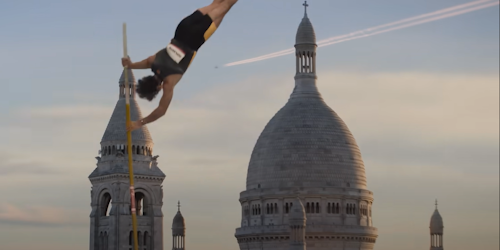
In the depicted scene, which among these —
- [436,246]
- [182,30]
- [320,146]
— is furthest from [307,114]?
[182,30]

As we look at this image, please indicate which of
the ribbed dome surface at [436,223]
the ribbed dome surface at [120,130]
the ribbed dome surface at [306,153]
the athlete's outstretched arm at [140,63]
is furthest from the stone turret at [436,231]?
the athlete's outstretched arm at [140,63]

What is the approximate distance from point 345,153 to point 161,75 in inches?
5315

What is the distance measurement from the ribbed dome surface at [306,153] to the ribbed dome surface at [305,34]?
25.8ft

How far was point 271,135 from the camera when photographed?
505ft

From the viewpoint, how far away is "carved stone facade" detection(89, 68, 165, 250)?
12500cm

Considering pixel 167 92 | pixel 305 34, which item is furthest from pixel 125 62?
pixel 305 34

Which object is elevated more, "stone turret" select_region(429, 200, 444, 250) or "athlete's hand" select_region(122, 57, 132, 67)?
"stone turret" select_region(429, 200, 444, 250)

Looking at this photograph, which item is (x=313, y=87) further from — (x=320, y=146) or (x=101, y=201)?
(x=101, y=201)

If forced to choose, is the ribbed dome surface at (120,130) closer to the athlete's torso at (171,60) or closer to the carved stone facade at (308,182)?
the carved stone facade at (308,182)

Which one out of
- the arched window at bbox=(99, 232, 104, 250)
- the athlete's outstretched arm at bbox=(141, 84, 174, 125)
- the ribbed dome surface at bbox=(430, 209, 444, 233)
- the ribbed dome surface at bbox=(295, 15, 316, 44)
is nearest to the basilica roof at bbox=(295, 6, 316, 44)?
the ribbed dome surface at bbox=(295, 15, 316, 44)

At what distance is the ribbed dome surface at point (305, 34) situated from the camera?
154m

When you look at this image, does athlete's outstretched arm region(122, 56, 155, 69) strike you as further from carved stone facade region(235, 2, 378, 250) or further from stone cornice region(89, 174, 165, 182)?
carved stone facade region(235, 2, 378, 250)

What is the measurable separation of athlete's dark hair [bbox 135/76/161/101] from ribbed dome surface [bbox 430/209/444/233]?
12055cm

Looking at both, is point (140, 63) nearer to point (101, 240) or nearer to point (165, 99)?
point (165, 99)
